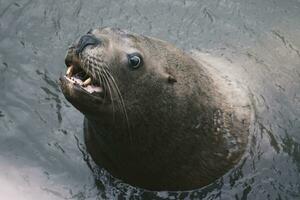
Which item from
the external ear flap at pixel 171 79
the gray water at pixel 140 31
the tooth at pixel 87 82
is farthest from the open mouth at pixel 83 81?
the gray water at pixel 140 31

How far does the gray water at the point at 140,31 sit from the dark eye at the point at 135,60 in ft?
4.63

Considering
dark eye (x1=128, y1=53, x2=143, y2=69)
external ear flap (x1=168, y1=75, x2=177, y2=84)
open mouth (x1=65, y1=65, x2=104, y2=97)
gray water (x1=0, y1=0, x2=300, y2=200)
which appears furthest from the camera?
gray water (x1=0, y1=0, x2=300, y2=200)

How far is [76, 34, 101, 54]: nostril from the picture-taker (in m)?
5.82

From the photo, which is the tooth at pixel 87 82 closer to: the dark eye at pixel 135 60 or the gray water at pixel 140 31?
the dark eye at pixel 135 60

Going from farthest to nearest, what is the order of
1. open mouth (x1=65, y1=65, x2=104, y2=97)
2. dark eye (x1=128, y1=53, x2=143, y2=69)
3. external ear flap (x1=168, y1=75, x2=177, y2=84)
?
external ear flap (x1=168, y1=75, x2=177, y2=84), dark eye (x1=128, y1=53, x2=143, y2=69), open mouth (x1=65, y1=65, x2=104, y2=97)

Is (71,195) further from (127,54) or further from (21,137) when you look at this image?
(127,54)

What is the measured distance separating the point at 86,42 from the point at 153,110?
86cm

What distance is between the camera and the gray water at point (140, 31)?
707 centimetres

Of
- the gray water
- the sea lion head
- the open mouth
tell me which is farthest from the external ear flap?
the gray water

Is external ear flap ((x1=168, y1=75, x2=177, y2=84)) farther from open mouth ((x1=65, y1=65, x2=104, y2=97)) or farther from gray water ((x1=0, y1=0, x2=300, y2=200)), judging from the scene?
gray water ((x1=0, y1=0, x2=300, y2=200))

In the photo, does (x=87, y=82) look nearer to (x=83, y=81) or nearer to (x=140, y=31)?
(x=83, y=81)

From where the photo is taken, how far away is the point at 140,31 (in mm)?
8938

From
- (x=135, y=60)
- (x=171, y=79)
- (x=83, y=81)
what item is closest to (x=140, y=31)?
(x=171, y=79)

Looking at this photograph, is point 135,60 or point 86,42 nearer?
point 86,42
